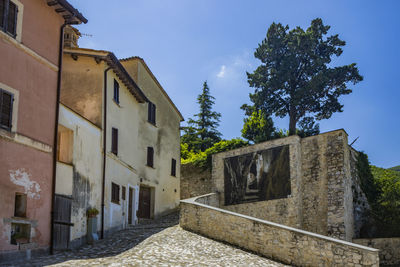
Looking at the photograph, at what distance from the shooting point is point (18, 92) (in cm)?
1151

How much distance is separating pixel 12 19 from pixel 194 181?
62.4 ft

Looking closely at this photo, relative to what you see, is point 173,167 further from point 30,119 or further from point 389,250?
point 30,119

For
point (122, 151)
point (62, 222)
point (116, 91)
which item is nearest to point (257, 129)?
point (122, 151)

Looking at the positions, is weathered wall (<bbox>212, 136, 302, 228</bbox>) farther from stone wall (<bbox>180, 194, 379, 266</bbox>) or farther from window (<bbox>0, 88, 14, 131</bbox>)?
window (<bbox>0, 88, 14, 131</bbox>)

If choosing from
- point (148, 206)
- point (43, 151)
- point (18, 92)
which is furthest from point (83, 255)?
point (148, 206)

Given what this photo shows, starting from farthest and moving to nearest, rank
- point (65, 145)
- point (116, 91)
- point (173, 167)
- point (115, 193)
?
1. point (173, 167)
2. point (116, 91)
3. point (115, 193)
4. point (65, 145)

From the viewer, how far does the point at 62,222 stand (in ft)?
43.1

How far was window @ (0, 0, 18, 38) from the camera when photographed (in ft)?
37.0

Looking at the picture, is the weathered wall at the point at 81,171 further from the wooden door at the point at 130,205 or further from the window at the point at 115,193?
the wooden door at the point at 130,205

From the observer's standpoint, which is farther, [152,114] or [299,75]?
[299,75]

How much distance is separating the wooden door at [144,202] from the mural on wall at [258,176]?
4327 mm

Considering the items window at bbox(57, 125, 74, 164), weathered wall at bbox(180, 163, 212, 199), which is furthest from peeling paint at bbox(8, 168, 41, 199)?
weathered wall at bbox(180, 163, 212, 199)

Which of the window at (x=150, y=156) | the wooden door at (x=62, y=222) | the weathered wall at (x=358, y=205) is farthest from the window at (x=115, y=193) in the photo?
the weathered wall at (x=358, y=205)

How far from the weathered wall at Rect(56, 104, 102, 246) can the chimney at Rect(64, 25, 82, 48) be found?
6.09 m
